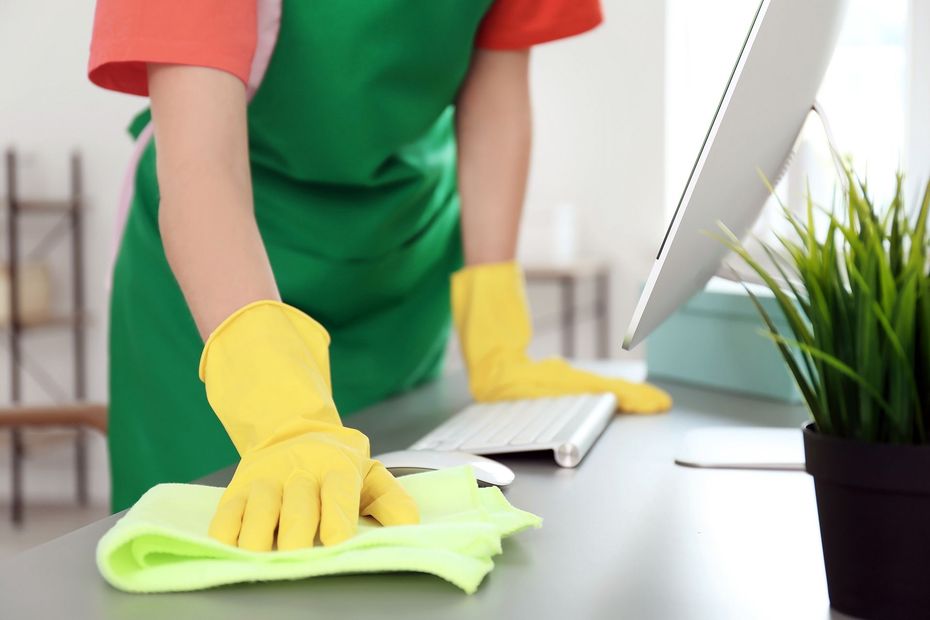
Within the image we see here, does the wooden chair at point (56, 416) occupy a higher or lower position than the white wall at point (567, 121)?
lower

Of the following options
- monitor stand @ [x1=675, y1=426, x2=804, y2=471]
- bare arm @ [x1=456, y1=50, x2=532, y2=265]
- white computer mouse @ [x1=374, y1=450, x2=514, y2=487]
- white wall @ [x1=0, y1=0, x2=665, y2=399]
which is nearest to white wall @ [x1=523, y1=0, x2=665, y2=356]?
white wall @ [x1=0, y1=0, x2=665, y2=399]

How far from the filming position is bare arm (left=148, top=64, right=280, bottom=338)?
28.4 inches

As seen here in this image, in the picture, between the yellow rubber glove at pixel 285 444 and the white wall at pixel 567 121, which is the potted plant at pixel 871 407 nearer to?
the yellow rubber glove at pixel 285 444

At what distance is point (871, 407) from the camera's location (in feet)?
1.31

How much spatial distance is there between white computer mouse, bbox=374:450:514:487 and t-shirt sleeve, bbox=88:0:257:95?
0.34 meters

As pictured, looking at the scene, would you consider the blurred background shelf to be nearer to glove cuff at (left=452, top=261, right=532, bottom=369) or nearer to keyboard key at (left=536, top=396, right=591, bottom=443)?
glove cuff at (left=452, top=261, right=532, bottom=369)

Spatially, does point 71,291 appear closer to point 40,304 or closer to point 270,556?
point 40,304

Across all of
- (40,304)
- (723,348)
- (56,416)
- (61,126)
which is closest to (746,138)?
(723,348)

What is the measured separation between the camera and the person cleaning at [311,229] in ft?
2.21

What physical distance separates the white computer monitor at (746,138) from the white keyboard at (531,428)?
116mm

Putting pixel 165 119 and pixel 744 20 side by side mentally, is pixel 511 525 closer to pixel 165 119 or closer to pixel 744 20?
pixel 165 119

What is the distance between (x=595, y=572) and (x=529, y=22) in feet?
2.69

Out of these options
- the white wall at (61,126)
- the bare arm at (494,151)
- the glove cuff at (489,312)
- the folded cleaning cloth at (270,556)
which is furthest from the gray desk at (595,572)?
the white wall at (61,126)

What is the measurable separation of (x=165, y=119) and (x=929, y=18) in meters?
0.65
